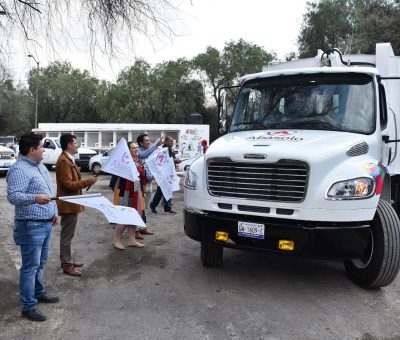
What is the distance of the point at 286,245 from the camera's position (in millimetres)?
4875

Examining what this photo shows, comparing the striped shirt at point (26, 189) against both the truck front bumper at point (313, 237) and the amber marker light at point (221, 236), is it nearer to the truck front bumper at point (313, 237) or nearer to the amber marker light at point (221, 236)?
the amber marker light at point (221, 236)

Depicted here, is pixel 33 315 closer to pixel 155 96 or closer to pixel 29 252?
pixel 29 252

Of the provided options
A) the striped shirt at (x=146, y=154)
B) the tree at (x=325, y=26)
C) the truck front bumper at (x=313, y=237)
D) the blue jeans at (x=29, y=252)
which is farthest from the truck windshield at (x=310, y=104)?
the tree at (x=325, y=26)

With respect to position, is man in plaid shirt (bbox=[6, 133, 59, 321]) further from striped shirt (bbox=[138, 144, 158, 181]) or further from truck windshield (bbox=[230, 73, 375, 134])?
striped shirt (bbox=[138, 144, 158, 181])

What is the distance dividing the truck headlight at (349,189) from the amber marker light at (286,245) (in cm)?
64

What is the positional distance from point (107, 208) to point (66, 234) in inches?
46.0

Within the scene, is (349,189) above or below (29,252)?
above

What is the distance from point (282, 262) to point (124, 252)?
2351mm

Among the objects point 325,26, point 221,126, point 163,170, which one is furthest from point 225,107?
point 325,26

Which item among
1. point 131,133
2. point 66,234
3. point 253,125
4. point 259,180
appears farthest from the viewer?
point 131,133

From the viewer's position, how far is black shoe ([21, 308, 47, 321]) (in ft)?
14.1

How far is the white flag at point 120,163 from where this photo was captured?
21.7ft

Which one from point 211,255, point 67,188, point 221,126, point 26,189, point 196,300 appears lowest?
point 196,300

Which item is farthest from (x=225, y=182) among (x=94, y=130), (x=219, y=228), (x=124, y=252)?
(x=94, y=130)
